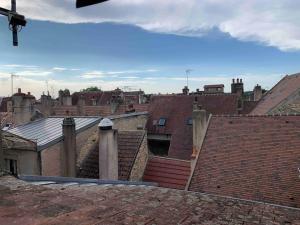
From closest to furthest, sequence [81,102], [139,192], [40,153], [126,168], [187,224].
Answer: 1. [187,224]
2. [139,192]
3. [40,153]
4. [126,168]
5. [81,102]

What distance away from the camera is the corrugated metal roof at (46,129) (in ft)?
39.5

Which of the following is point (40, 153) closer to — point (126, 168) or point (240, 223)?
point (126, 168)

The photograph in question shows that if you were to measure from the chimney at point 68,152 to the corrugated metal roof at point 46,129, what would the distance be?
389 mm

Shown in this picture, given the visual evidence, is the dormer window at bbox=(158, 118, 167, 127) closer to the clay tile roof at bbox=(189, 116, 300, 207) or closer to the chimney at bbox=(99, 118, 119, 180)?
the clay tile roof at bbox=(189, 116, 300, 207)

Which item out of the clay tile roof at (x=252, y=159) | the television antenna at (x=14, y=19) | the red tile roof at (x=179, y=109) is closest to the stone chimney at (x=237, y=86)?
the red tile roof at (x=179, y=109)

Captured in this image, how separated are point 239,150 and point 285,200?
3151 millimetres

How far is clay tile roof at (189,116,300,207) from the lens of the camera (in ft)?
34.1

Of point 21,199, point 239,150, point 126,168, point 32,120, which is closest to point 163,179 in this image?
point 126,168

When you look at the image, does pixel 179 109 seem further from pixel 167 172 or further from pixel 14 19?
pixel 14 19

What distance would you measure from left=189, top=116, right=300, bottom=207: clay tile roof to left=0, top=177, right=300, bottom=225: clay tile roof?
6.95m

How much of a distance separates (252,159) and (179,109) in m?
15.0

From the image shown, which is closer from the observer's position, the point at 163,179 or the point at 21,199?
the point at 21,199

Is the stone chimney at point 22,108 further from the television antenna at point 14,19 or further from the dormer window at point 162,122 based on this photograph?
the television antenna at point 14,19

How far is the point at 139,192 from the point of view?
162 inches
